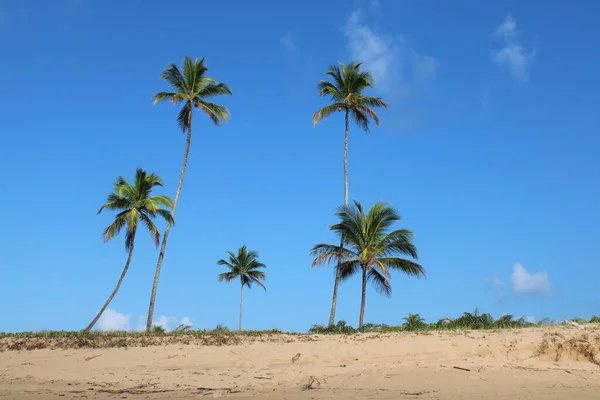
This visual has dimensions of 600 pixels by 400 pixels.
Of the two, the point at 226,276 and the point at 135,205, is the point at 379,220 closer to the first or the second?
the point at 135,205

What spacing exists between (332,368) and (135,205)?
2011cm

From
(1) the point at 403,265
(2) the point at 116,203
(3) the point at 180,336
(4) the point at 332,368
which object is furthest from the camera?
(2) the point at 116,203

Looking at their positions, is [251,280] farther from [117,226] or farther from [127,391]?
[127,391]

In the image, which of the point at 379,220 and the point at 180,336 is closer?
the point at 180,336

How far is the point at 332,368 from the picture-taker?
39.4 feet

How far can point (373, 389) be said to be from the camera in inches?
396

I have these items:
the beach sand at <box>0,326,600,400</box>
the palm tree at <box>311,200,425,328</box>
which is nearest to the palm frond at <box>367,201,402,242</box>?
the palm tree at <box>311,200,425,328</box>

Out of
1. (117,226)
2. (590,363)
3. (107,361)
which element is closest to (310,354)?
(107,361)

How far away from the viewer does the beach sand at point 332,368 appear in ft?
32.6

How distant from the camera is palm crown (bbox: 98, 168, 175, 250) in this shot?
93.4ft

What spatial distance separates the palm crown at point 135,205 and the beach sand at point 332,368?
14309mm

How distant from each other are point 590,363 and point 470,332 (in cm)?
299

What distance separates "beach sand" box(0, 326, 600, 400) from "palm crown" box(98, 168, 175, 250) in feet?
46.9

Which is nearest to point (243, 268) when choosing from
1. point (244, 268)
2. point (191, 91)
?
point (244, 268)
